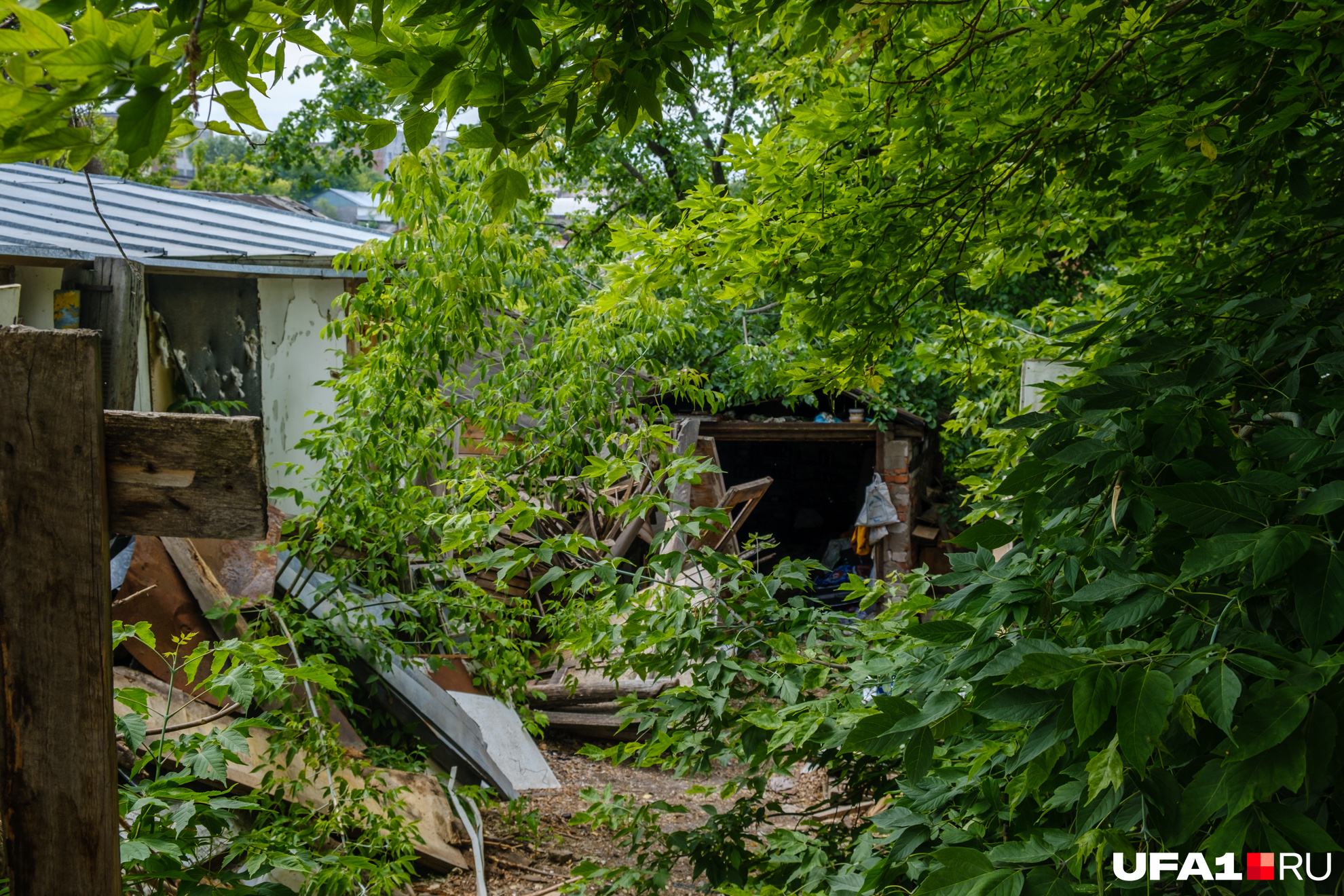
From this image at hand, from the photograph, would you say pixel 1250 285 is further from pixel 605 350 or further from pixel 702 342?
pixel 702 342

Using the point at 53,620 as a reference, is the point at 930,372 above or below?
above

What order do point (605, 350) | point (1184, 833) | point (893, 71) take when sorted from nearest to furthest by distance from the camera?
point (1184, 833) → point (893, 71) → point (605, 350)

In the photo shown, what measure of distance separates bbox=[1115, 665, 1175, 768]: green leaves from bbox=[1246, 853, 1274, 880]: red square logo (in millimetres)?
178

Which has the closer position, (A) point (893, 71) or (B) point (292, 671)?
(B) point (292, 671)

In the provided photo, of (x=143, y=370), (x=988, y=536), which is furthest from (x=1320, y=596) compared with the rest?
(x=143, y=370)

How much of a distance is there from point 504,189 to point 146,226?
12.1ft

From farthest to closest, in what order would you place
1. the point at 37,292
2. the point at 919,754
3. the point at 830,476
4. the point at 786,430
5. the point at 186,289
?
1. the point at 830,476
2. the point at 786,430
3. the point at 186,289
4. the point at 37,292
5. the point at 919,754

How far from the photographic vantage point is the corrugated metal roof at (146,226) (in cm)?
343

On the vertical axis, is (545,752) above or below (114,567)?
below

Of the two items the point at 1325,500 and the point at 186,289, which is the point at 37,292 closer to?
the point at 186,289

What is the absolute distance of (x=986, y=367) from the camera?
3.48 metres

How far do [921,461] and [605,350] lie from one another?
23.3 feet

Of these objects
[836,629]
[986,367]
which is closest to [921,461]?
[986,367]

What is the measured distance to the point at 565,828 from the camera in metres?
4.91
